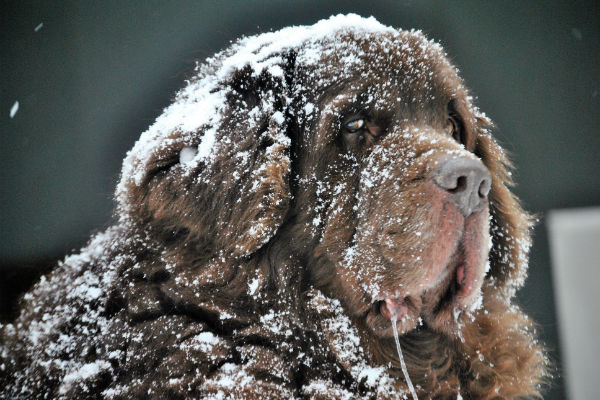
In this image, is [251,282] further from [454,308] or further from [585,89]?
[585,89]

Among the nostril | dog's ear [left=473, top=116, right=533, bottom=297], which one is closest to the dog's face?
the nostril

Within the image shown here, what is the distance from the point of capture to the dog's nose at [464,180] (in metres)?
1.54

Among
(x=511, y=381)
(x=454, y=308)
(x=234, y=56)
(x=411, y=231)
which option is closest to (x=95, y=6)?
(x=234, y=56)

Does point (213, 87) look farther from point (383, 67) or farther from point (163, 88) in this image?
point (383, 67)

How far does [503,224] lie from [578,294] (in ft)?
1.30

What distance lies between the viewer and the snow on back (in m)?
1.76

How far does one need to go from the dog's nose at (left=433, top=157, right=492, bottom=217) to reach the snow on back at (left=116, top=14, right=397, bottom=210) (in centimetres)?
58

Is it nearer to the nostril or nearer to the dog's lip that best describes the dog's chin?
the dog's lip

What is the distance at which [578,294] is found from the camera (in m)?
1.99

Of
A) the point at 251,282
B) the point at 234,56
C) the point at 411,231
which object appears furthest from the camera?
the point at 234,56

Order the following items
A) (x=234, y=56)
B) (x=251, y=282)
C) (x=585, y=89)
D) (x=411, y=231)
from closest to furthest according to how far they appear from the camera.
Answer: (x=411, y=231) < (x=251, y=282) < (x=234, y=56) < (x=585, y=89)

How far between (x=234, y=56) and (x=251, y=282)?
2.83ft

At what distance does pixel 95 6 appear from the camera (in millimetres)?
1838

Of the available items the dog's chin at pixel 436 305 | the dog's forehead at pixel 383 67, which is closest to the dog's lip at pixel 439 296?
the dog's chin at pixel 436 305
